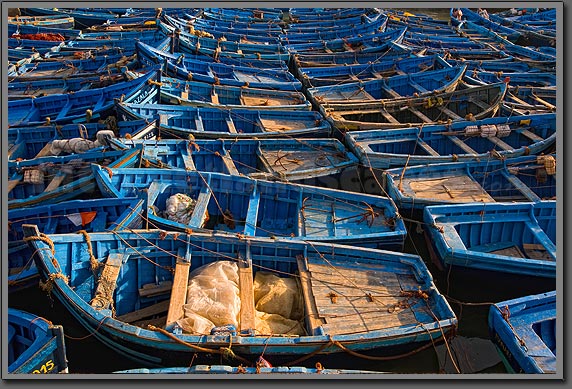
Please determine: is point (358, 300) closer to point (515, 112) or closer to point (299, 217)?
point (299, 217)

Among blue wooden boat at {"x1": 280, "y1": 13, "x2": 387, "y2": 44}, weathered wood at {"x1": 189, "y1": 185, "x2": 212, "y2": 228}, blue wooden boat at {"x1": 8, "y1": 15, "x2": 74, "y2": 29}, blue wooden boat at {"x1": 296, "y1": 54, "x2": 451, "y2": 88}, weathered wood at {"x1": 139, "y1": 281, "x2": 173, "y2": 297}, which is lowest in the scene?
weathered wood at {"x1": 139, "y1": 281, "x2": 173, "y2": 297}

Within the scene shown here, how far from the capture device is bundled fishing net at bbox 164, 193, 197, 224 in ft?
40.5

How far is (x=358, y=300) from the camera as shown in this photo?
10.1 meters

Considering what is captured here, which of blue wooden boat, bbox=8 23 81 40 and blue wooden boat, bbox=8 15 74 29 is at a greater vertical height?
blue wooden boat, bbox=8 15 74 29

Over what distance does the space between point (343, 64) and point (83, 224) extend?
53.9 ft

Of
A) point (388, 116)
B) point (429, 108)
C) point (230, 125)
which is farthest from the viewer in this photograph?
point (429, 108)

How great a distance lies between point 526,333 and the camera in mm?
9164

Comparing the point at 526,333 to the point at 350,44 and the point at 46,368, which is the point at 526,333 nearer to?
the point at 46,368

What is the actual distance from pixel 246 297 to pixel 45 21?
28912 mm

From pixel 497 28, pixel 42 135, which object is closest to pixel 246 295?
pixel 42 135

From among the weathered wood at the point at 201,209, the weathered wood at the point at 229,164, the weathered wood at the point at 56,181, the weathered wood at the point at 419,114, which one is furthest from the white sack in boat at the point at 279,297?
the weathered wood at the point at 419,114

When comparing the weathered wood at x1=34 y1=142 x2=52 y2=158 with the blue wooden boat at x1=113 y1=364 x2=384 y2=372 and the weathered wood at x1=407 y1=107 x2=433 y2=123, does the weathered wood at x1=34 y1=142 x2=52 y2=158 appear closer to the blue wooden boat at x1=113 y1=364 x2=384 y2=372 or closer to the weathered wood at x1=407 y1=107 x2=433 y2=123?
the blue wooden boat at x1=113 y1=364 x2=384 y2=372

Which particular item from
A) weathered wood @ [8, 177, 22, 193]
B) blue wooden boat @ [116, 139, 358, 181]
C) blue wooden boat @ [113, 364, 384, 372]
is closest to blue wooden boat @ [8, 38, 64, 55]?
blue wooden boat @ [116, 139, 358, 181]

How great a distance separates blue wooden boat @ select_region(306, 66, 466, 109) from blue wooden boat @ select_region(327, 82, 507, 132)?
630 millimetres
